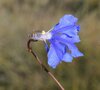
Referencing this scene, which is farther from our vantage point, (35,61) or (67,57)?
(35,61)

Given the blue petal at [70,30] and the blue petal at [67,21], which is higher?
the blue petal at [67,21]

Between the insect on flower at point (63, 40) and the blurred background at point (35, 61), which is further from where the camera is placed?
the blurred background at point (35, 61)

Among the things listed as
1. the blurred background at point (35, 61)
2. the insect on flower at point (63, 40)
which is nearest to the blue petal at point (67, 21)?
the insect on flower at point (63, 40)

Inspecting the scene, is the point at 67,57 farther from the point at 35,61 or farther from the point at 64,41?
the point at 35,61

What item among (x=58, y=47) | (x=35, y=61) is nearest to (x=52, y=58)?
(x=58, y=47)

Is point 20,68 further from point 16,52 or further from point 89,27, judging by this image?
point 89,27

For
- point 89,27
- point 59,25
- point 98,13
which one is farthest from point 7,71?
point 59,25

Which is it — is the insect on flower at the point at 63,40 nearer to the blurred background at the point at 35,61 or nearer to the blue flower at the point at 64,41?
the blue flower at the point at 64,41

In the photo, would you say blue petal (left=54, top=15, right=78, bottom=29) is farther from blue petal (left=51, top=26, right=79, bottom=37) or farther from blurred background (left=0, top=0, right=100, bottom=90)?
blurred background (left=0, top=0, right=100, bottom=90)
